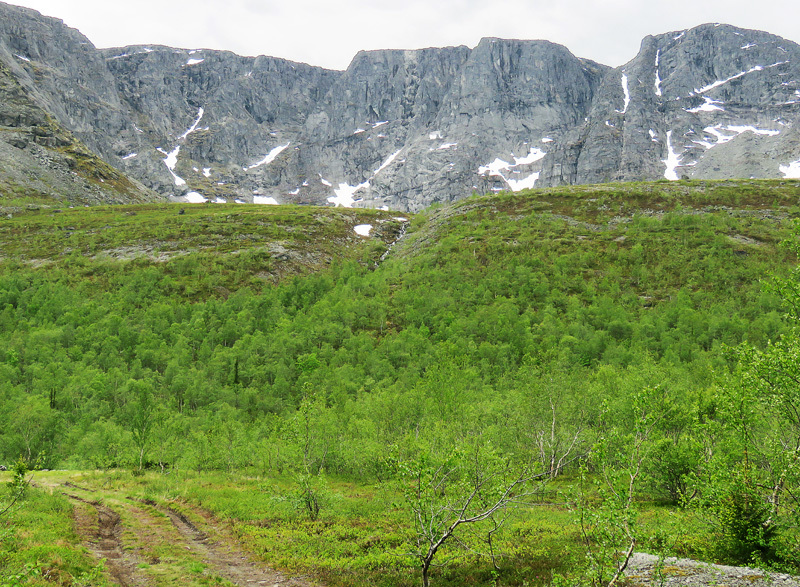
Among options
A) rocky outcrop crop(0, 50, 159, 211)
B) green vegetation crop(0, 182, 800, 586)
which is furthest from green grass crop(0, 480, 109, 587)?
rocky outcrop crop(0, 50, 159, 211)

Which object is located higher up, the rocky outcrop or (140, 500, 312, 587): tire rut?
the rocky outcrop

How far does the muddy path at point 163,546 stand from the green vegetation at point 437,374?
4.55ft

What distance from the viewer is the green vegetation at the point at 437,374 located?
14.6 m

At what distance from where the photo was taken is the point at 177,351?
74.8 meters

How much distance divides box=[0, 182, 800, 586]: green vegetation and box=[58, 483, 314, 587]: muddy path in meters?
1.39

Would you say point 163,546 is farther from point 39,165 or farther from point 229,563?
point 39,165

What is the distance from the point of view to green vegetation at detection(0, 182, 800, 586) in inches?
575

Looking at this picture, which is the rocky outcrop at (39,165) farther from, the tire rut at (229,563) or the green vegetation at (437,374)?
the tire rut at (229,563)

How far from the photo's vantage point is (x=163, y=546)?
20344mm

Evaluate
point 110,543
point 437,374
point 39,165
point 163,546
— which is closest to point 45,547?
point 110,543

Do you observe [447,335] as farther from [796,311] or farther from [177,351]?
[796,311]

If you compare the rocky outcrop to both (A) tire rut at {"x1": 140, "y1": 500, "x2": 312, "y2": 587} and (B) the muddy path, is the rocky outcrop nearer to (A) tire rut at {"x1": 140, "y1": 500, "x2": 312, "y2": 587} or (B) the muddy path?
(B) the muddy path

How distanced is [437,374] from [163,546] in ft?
139

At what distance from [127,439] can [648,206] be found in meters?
131
